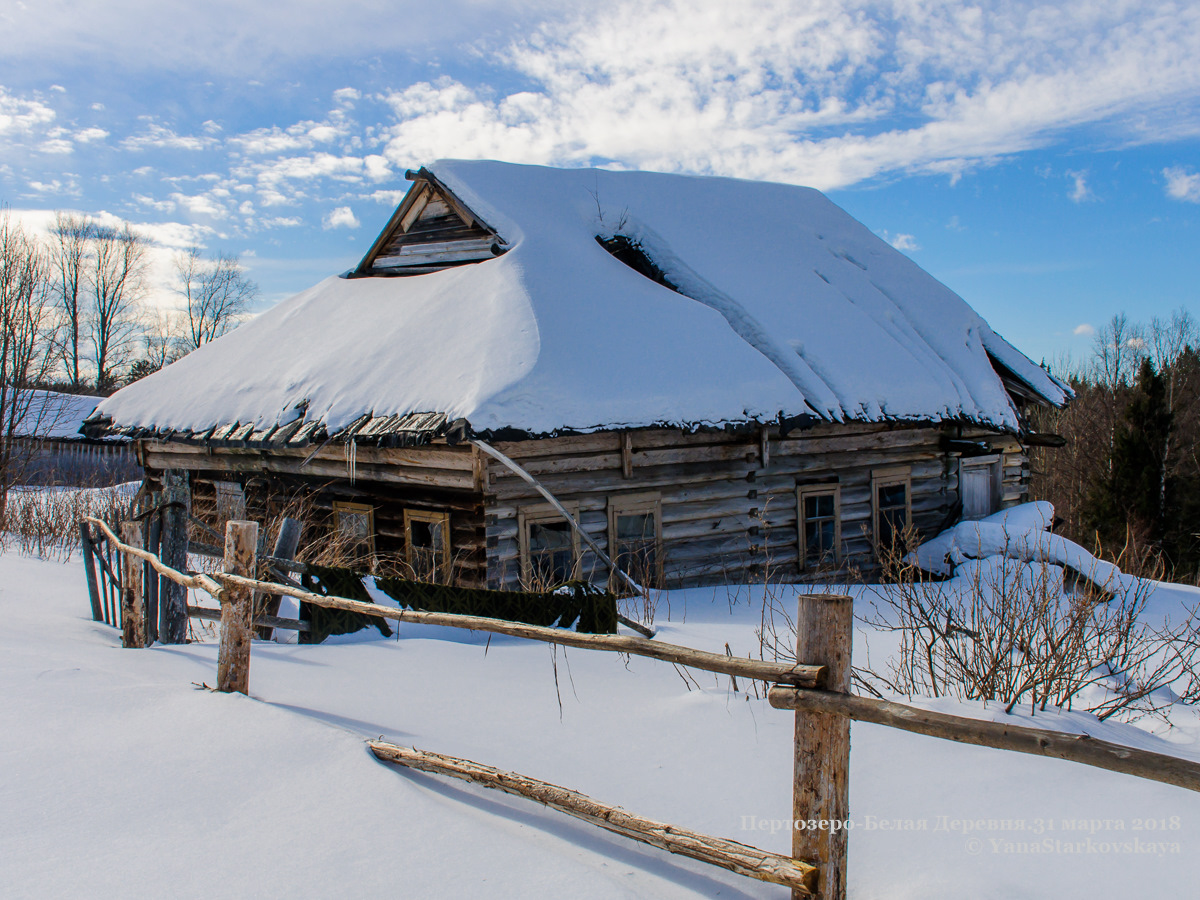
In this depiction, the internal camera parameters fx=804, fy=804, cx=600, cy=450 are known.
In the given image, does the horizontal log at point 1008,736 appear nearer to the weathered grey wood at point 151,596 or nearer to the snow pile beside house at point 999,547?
the weathered grey wood at point 151,596

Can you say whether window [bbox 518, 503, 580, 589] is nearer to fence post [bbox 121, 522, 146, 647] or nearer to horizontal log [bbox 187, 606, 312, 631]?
horizontal log [bbox 187, 606, 312, 631]

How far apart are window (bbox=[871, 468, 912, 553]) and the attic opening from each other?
483cm

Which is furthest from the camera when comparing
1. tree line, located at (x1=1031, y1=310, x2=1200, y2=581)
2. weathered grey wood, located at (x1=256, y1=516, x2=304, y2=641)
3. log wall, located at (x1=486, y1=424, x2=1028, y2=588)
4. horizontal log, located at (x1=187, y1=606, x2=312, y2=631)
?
tree line, located at (x1=1031, y1=310, x2=1200, y2=581)

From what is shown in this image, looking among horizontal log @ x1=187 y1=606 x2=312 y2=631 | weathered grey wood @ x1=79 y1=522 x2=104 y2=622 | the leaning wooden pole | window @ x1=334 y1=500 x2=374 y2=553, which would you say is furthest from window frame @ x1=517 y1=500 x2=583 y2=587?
the leaning wooden pole

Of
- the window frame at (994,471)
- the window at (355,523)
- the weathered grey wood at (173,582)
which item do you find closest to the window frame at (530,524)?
the window at (355,523)

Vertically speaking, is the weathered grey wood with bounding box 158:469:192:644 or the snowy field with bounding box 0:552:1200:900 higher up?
the weathered grey wood with bounding box 158:469:192:644

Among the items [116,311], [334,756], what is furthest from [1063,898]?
[116,311]

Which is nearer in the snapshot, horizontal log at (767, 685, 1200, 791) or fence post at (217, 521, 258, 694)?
horizontal log at (767, 685, 1200, 791)

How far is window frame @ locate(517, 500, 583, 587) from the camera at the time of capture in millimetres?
9500

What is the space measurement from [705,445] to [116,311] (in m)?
48.3

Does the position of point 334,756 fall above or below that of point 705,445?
below

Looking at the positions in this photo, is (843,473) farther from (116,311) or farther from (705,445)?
(116,311)

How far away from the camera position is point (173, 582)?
6.55 m

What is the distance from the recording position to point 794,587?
11.3 m
